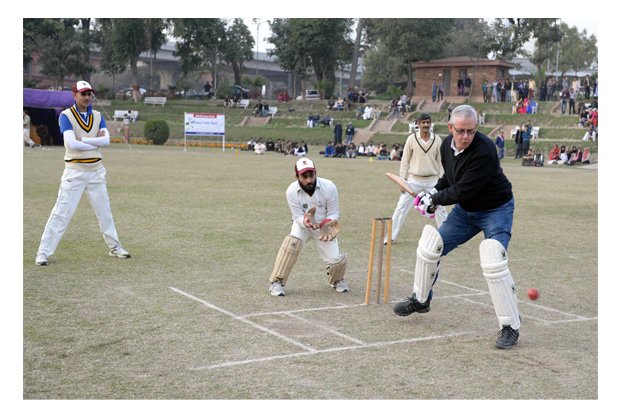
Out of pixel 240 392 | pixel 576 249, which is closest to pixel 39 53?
pixel 576 249

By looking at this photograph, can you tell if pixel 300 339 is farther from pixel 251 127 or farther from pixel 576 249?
pixel 251 127

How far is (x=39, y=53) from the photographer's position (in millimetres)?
78875

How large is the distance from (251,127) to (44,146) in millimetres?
21342

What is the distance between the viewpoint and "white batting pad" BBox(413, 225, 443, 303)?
312 inches

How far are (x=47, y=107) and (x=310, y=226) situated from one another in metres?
35.8

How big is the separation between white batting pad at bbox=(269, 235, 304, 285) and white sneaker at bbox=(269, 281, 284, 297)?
0.05m

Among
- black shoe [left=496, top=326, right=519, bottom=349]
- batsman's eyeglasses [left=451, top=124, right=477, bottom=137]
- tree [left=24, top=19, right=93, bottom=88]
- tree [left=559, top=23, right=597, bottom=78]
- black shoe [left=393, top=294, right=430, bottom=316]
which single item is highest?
tree [left=559, top=23, right=597, bottom=78]

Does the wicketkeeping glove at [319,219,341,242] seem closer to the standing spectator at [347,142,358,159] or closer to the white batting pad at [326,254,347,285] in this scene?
the white batting pad at [326,254,347,285]

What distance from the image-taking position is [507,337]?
291 inches

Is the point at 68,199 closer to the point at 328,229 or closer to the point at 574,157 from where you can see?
the point at 328,229

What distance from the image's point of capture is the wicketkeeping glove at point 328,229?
9.57 meters

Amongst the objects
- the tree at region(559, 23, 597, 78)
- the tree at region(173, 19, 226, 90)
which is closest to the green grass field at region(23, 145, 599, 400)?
the tree at region(173, 19, 226, 90)

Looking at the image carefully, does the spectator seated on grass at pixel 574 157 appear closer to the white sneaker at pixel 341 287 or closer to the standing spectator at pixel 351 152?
the standing spectator at pixel 351 152

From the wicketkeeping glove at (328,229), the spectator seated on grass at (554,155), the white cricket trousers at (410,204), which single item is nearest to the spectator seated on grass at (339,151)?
the spectator seated on grass at (554,155)
